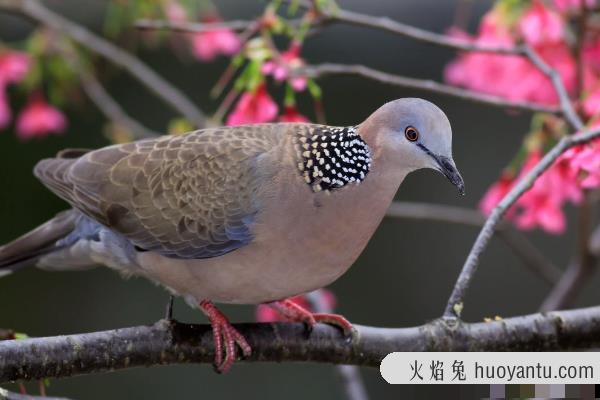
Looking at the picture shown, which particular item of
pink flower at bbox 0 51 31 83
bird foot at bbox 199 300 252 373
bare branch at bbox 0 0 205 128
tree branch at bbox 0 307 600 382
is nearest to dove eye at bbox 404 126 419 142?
tree branch at bbox 0 307 600 382

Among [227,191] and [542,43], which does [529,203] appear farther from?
[227,191]

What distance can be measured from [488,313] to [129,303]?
146 centimetres

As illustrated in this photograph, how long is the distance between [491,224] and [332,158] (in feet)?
0.93

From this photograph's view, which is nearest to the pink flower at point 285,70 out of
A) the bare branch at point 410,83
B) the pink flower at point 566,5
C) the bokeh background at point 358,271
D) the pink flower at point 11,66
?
the bare branch at point 410,83

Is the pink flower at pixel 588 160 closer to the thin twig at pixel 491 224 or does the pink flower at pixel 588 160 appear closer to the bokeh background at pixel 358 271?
the thin twig at pixel 491 224

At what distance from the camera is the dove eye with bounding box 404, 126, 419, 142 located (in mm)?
1335

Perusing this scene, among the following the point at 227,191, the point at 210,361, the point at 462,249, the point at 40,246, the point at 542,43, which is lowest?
the point at 462,249

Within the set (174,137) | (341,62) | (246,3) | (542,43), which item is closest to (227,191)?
(174,137)

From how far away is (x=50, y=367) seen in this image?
1.29m

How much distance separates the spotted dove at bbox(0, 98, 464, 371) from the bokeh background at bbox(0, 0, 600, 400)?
1.87 meters

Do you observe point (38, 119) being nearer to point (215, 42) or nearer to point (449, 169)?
point (215, 42)

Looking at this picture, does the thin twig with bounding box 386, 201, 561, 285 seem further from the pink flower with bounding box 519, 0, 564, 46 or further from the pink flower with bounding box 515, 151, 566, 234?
the pink flower with bounding box 519, 0, 564, 46

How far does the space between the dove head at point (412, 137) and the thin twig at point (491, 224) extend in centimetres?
18

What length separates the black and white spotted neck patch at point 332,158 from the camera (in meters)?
1.45
